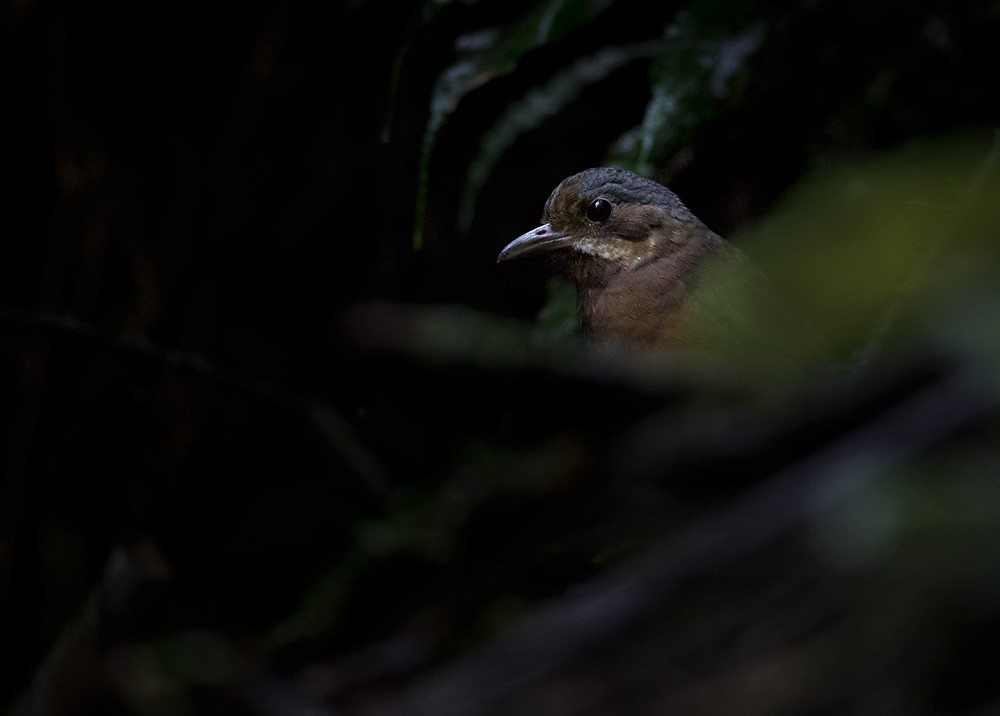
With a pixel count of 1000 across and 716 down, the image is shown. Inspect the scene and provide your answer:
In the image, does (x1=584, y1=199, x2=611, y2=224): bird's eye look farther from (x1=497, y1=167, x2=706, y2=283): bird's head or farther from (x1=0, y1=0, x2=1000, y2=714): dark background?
(x1=0, y1=0, x2=1000, y2=714): dark background

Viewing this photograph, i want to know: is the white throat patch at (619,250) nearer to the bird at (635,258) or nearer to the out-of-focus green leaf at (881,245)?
the bird at (635,258)

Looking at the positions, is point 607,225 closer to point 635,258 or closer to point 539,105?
point 635,258

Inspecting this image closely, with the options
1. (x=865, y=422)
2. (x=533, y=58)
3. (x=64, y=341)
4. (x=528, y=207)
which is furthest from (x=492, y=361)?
(x=865, y=422)

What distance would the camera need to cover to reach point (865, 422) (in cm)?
122

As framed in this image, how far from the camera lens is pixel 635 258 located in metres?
2.51

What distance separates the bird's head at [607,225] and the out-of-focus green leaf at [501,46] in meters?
0.28

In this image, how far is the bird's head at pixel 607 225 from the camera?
7.95ft

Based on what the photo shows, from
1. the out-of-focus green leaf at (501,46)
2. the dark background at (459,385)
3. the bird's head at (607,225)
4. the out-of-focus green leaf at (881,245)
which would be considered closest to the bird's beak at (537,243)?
the bird's head at (607,225)

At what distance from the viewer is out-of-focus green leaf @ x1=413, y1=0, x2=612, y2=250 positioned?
2266 millimetres

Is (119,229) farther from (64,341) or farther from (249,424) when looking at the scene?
(249,424)

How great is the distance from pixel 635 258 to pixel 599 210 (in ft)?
0.44

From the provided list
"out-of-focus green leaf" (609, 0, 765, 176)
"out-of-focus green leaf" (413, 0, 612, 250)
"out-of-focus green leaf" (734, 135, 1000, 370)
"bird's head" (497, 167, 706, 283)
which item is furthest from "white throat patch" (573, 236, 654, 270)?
"out-of-focus green leaf" (734, 135, 1000, 370)

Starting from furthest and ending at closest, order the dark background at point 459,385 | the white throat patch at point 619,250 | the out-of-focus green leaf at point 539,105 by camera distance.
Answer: the white throat patch at point 619,250 < the out-of-focus green leaf at point 539,105 < the dark background at point 459,385

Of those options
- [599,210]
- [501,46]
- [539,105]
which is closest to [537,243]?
[599,210]
